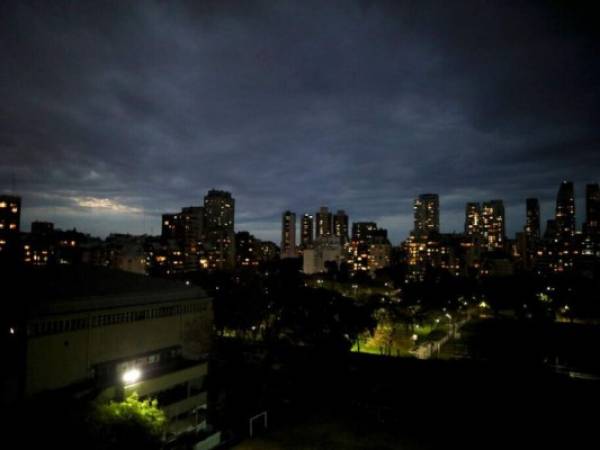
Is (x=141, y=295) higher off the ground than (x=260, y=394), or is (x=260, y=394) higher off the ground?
(x=141, y=295)

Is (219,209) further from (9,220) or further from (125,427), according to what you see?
(125,427)

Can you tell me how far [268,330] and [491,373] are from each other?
19849mm

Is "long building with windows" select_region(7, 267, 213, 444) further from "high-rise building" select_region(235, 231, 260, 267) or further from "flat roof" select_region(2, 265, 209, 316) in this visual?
"high-rise building" select_region(235, 231, 260, 267)

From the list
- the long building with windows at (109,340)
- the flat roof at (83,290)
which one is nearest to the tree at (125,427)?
the long building with windows at (109,340)

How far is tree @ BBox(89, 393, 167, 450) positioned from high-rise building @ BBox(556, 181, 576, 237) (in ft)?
649

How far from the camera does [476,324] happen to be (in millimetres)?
52688

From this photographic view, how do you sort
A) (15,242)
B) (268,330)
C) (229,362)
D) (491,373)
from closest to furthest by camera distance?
(491,373)
(229,362)
(268,330)
(15,242)

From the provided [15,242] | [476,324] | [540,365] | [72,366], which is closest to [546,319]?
[476,324]

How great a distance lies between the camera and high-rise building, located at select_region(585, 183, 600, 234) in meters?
153

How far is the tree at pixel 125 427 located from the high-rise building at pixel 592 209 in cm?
16880

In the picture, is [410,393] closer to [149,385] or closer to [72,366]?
[149,385]

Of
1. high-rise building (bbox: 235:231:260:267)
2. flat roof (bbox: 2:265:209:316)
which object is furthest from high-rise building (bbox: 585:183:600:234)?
flat roof (bbox: 2:265:209:316)

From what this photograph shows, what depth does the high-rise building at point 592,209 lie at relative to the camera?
153462 mm

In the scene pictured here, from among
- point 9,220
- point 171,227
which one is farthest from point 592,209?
point 9,220
